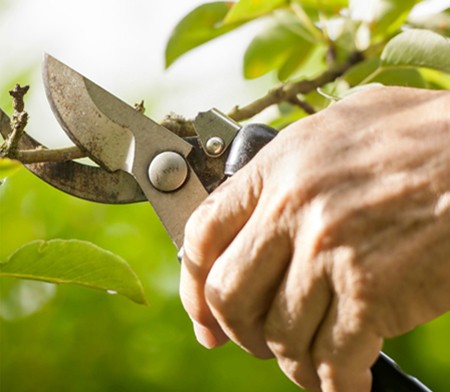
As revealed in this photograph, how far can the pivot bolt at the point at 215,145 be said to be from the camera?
3.96 ft

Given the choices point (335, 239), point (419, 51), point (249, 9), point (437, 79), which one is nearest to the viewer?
point (335, 239)

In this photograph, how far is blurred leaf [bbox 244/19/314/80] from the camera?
179 cm

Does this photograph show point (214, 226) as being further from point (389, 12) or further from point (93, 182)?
point (389, 12)

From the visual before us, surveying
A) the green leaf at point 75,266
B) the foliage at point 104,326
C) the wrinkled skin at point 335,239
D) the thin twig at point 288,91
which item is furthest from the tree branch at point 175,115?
the foliage at point 104,326

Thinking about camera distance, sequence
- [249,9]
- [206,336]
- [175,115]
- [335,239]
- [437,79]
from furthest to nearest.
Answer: [437,79] < [249,9] < [175,115] < [206,336] < [335,239]

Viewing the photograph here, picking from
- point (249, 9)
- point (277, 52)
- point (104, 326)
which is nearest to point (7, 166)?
point (249, 9)

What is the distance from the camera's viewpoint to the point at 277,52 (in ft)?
5.97

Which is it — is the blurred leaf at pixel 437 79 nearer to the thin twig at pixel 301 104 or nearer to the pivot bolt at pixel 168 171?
the thin twig at pixel 301 104

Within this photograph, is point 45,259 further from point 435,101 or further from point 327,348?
point 435,101

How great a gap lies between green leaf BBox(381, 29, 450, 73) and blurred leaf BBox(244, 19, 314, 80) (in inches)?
12.6

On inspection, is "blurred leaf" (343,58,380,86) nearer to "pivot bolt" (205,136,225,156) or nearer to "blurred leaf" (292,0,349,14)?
"blurred leaf" (292,0,349,14)

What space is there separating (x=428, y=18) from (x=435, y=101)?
86 centimetres

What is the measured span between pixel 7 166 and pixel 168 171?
0.19 meters

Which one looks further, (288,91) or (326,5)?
(326,5)
